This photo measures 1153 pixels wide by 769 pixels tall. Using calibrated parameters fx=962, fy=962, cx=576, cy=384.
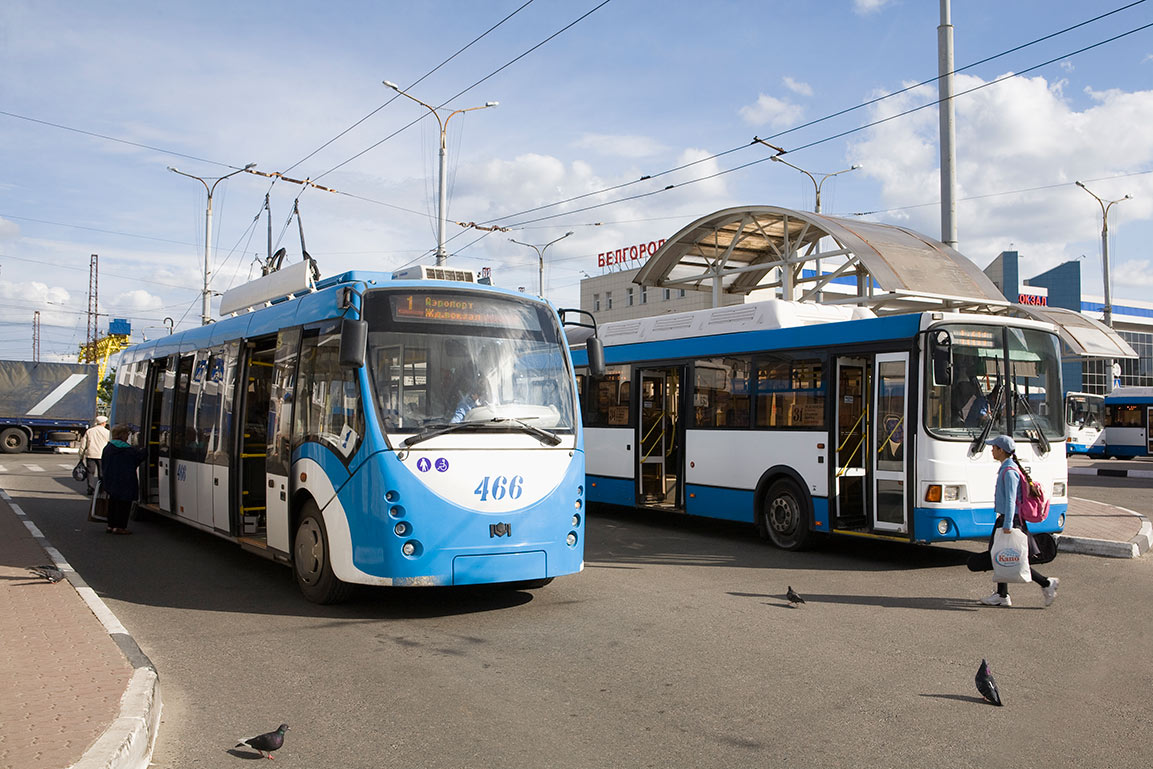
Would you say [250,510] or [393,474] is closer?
[393,474]

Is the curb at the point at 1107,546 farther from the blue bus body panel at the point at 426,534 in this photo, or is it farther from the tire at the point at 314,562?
the tire at the point at 314,562

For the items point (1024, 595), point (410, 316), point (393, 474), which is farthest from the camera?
point (1024, 595)

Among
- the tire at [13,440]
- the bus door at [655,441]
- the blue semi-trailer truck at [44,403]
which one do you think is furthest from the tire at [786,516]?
the tire at [13,440]

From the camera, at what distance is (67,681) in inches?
224

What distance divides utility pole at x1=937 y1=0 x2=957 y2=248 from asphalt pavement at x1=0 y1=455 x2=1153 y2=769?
49.9ft

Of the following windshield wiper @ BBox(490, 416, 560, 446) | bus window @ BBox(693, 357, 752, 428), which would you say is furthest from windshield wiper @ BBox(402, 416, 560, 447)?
bus window @ BBox(693, 357, 752, 428)

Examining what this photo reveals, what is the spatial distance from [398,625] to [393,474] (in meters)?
1.26

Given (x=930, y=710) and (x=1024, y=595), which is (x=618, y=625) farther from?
(x=1024, y=595)

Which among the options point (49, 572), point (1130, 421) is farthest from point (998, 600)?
point (1130, 421)

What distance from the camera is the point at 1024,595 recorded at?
31.6 feet

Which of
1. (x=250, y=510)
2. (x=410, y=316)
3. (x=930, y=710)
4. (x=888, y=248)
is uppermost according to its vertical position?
(x=888, y=248)

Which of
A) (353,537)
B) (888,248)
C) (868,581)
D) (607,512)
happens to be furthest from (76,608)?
(888,248)

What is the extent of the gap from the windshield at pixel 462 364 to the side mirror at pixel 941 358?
4.14 meters

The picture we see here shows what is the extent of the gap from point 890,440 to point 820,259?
9466 millimetres
